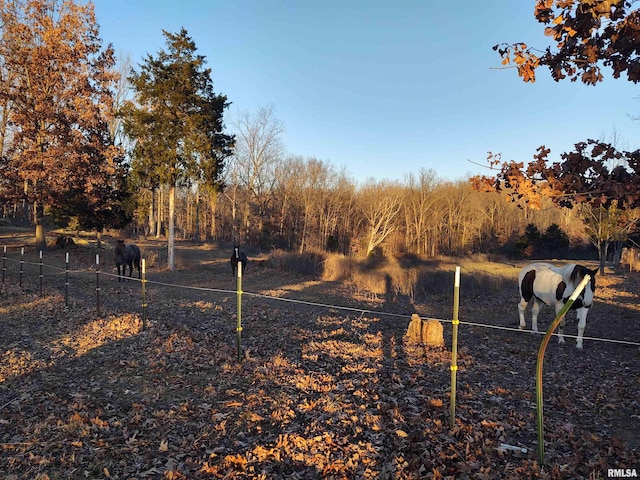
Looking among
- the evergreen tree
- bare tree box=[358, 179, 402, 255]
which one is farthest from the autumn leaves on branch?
bare tree box=[358, 179, 402, 255]

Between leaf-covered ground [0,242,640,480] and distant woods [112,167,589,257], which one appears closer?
leaf-covered ground [0,242,640,480]

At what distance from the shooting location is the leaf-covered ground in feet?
12.6

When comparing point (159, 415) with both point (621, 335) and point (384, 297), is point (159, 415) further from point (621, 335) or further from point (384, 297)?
point (384, 297)

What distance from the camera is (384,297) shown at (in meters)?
19.0

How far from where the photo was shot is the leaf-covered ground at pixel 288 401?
12.6 feet

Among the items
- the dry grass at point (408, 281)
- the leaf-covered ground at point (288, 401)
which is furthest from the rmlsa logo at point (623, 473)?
the dry grass at point (408, 281)

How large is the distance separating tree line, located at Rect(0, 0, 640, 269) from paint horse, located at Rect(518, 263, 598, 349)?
225cm

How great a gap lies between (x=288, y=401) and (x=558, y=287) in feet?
25.0

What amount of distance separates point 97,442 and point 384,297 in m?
15.8

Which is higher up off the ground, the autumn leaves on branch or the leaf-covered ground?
the autumn leaves on branch

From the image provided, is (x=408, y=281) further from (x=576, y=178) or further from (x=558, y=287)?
(x=576, y=178)

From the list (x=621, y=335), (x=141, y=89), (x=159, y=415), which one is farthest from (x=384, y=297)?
(x=141, y=89)

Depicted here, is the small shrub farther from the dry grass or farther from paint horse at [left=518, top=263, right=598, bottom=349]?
paint horse at [left=518, top=263, right=598, bottom=349]

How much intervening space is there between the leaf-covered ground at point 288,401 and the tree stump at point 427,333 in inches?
12.7
